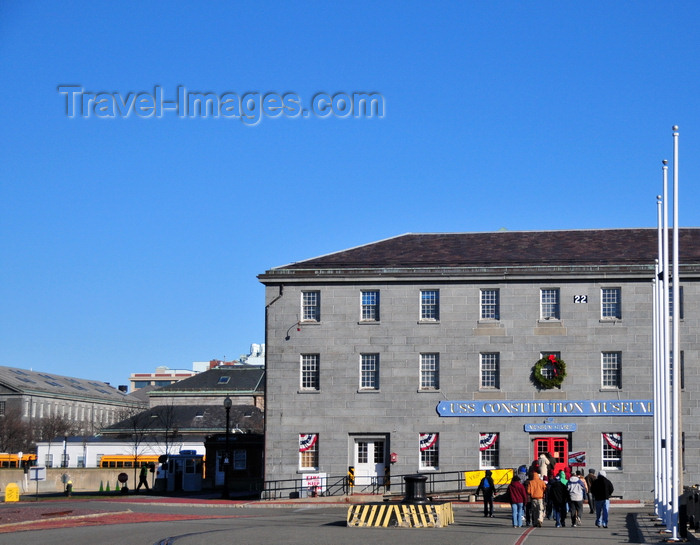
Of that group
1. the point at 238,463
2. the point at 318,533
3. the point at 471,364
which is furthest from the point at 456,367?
the point at 238,463

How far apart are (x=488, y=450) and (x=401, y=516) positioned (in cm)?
1937

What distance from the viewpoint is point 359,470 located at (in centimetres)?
5169

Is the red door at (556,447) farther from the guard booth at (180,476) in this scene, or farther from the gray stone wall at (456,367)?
the guard booth at (180,476)

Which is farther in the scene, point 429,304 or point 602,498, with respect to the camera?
point 429,304

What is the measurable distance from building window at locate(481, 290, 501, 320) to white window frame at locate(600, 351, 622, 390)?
5.41 meters

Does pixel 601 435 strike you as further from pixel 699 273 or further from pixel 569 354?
pixel 699 273

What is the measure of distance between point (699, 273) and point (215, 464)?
114 feet

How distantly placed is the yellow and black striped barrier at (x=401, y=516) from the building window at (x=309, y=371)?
19.9 m

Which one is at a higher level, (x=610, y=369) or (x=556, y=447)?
(x=610, y=369)

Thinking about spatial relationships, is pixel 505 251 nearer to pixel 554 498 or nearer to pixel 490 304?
pixel 490 304

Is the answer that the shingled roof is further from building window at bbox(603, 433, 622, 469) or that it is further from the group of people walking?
the group of people walking

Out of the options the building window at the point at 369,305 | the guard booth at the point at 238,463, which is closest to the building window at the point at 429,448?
the building window at the point at 369,305

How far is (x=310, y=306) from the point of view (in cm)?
5331

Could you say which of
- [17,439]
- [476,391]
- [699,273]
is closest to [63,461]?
[17,439]
